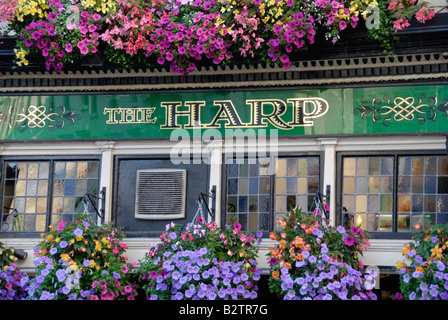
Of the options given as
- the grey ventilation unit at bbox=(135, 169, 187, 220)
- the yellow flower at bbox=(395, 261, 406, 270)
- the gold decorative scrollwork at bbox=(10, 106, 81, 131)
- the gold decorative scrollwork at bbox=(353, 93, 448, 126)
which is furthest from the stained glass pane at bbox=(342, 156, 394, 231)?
the gold decorative scrollwork at bbox=(10, 106, 81, 131)

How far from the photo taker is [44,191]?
13.2 meters

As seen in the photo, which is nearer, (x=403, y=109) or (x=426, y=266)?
(x=426, y=266)

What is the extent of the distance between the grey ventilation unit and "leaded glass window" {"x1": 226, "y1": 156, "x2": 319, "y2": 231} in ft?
2.37

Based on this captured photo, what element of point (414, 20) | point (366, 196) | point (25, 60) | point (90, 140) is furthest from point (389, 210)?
point (25, 60)

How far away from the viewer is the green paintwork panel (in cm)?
1210

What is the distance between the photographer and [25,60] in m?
12.5

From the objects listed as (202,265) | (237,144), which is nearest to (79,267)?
(202,265)

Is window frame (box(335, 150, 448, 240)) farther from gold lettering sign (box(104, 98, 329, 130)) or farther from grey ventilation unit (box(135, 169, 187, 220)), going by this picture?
grey ventilation unit (box(135, 169, 187, 220))

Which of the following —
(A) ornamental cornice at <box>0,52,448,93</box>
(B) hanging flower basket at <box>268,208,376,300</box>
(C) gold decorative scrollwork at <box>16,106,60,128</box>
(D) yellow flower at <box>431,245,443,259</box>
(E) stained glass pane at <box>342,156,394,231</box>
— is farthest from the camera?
(C) gold decorative scrollwork at <box>16,106,60,128</box>

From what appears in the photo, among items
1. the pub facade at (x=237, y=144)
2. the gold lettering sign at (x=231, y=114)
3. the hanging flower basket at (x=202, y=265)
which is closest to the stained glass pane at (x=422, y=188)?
the pub facade at (x=237, y=144)

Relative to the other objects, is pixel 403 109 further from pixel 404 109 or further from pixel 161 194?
pixel 161 194

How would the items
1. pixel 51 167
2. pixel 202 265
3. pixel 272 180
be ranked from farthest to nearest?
pixel 51 167 < pixel 272 180 < pixel 202 265

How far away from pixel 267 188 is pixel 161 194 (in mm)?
1602

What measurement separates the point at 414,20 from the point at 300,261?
3678 mm
